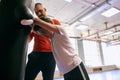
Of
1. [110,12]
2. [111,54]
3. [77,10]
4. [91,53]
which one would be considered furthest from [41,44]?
[111,54]

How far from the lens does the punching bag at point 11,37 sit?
84 centimetres

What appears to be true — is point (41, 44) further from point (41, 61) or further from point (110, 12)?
point (110, 12)

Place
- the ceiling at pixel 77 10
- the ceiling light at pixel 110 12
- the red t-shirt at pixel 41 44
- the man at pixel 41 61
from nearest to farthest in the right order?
1. the man at pixel 41 61
2. the red t-shirt at pixel 41 44
3. the ceiling at pixel 77 10
4. the ceiling light at pixel 110 12

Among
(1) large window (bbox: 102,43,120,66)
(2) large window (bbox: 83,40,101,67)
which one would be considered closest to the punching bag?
(2) large window (bbox: 83,40,101,67)

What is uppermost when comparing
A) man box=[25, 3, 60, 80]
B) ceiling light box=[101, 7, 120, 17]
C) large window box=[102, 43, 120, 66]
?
ceiling light box=[101, 7, 120, 17]

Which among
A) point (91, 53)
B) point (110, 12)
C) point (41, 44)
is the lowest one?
point (91, 53)

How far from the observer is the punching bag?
0.84 meters

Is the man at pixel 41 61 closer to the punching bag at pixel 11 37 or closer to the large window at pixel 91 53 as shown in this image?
the punching bag at pixel 11 37

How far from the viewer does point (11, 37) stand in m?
0.85

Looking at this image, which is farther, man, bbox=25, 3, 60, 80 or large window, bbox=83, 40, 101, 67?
large window, bbox=83, 40, 101, 67

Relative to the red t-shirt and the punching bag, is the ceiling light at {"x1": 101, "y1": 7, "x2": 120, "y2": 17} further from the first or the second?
the punching bag

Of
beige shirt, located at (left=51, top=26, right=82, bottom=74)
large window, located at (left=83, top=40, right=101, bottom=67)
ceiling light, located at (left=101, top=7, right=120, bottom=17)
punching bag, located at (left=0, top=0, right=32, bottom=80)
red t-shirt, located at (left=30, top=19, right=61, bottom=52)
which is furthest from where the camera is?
large window, located at (left=83, top=40, right=101, bottom=67)

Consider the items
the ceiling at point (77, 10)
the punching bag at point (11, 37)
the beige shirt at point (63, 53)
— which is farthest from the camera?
the ceiling at point (77, 10)

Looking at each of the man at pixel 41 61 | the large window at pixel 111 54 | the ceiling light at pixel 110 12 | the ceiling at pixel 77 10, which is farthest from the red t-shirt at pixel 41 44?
the large window at pixel 111 54
